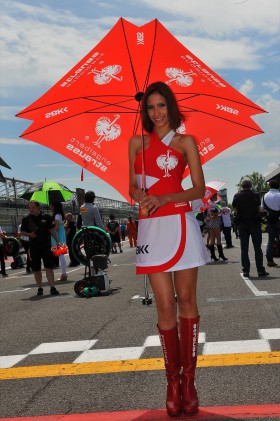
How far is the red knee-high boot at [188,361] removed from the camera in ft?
11.5

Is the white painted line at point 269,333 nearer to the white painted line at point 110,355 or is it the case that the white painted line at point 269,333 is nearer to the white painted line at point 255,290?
the white painted line at point 110,355

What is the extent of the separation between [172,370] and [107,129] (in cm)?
240

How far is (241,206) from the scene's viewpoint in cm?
1116

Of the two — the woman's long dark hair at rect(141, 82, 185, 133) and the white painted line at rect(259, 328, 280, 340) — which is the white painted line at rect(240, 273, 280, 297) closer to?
the white painted line at rect(259, 328, 280, 340)

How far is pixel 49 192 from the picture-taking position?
57.7ft

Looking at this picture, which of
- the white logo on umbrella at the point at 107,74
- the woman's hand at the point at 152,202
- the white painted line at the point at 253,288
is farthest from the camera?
the white painted line at the point at 253,288

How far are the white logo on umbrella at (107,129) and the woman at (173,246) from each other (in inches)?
59.9

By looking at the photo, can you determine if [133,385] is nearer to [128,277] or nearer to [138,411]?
[138,411]

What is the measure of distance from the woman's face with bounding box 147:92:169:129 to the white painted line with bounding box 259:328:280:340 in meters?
2.68

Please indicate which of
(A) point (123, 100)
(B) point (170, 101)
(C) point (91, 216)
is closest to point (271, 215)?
(C) point (91, 216)

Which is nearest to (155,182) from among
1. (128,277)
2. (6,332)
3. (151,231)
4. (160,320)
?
(151,231)

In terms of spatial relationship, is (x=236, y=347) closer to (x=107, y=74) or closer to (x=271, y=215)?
(x=107, y=74)

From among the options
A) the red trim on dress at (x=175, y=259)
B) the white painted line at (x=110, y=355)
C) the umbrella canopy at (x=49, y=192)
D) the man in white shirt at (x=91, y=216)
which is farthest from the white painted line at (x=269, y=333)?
the umbrella canopy at (x=49, y=192)

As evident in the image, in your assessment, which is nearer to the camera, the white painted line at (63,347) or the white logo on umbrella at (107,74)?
the white logo on umbrella at (107,74)
